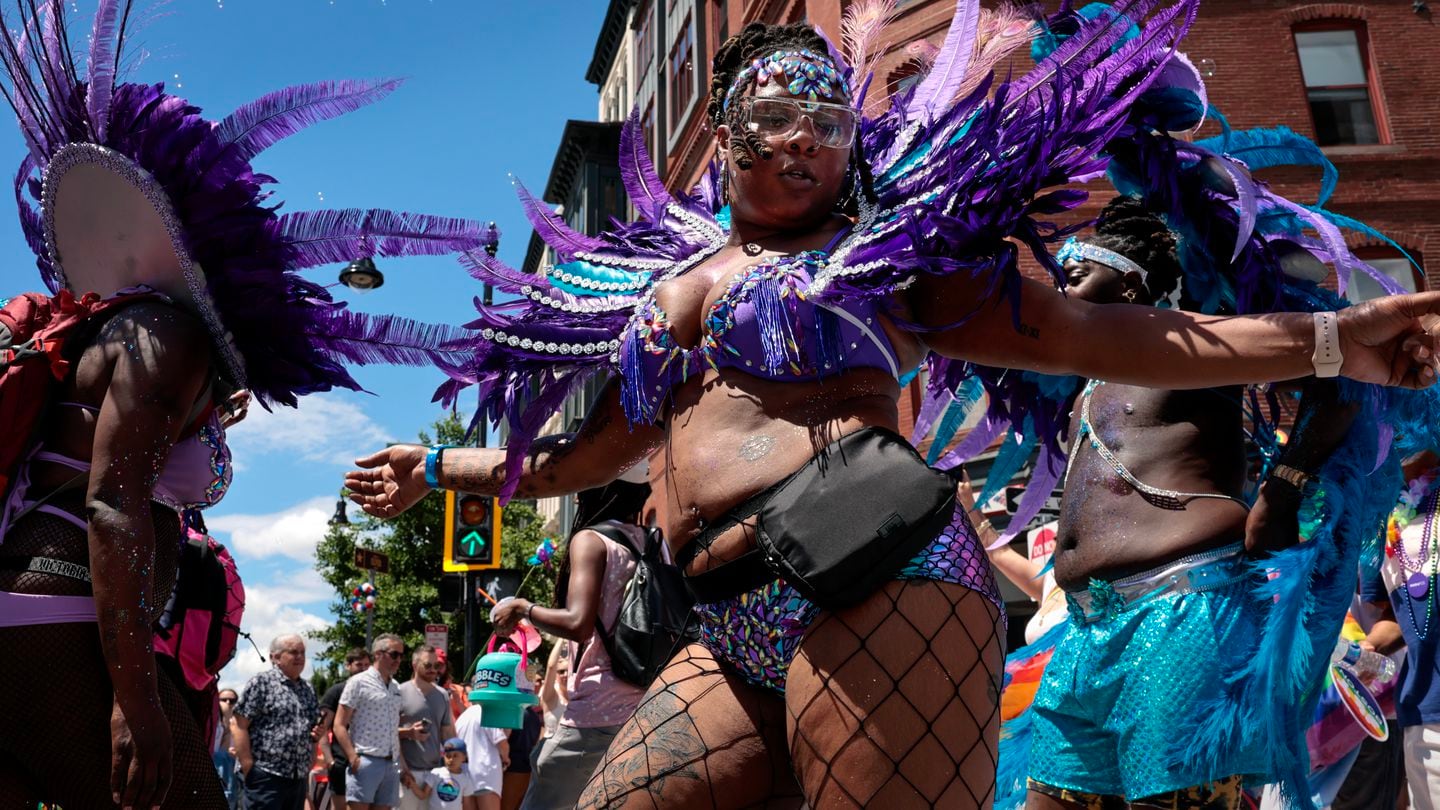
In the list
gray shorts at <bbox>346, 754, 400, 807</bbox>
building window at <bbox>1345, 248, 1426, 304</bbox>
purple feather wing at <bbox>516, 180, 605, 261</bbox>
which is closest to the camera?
purple feather wing at <bbox>516, 180, 605, 261</bbox>

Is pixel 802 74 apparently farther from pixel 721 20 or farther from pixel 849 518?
pixel 721 20

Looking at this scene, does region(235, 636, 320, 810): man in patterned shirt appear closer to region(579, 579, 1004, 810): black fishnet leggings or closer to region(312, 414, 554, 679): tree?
region(579, 579, 1004, 810): black fishnet leggings

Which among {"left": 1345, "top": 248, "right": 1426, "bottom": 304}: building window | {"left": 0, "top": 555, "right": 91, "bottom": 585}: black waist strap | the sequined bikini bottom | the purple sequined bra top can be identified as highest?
{"left": 1345, "top": 248, "right": 1426, "bottom": 304}: building window

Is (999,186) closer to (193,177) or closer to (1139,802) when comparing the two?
(1139,802)

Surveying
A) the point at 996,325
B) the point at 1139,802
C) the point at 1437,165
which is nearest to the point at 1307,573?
the point at 1139,802

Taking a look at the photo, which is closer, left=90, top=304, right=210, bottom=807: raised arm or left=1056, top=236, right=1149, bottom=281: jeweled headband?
left=90, top=304, right=210, bottom=807: raised arm

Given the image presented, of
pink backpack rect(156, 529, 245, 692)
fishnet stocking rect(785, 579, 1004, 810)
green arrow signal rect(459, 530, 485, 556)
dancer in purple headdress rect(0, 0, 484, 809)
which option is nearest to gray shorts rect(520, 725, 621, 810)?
pink backpack rect(156, 529, 245, 692)

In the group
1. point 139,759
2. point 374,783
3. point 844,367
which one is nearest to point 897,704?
point 844,367

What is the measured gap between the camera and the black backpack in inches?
176

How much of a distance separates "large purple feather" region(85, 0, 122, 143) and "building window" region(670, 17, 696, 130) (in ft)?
75.6

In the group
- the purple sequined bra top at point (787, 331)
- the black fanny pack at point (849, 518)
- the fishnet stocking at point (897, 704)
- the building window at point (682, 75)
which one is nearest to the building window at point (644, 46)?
the building window at point (682, 75)

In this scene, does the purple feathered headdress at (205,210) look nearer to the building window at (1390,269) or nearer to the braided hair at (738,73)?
the braided hair at (738,73)

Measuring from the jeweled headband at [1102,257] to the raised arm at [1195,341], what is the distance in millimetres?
1605

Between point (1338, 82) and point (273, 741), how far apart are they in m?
16.7
